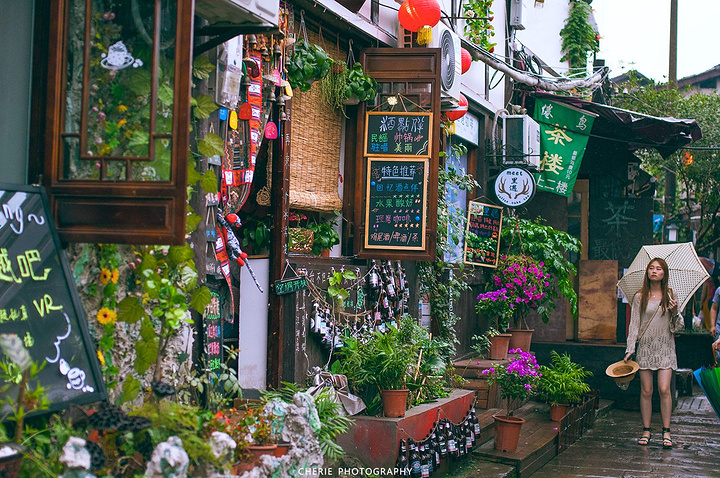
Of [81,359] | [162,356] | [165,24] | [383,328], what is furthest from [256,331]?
[165,24]

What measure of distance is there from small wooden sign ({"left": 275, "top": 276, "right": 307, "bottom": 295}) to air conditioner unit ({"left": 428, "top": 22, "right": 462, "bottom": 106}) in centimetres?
304

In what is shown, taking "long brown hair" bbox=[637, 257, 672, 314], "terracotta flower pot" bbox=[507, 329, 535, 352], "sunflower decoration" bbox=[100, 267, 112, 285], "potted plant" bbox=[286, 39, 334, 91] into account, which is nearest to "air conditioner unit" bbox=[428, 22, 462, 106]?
"potted plant" bbox=[286, 39, 334, 91]

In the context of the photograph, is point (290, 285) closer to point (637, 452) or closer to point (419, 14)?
point (419, 14)

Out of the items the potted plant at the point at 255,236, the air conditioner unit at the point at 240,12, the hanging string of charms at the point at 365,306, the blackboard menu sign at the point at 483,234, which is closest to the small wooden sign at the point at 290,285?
the hanging string of charms at the point at 365,306

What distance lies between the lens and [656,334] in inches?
399

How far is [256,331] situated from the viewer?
7441 millimetres

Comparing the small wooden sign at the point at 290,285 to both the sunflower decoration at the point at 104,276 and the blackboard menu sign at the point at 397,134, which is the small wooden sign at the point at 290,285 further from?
the sunflower decoration at the point at 104,276

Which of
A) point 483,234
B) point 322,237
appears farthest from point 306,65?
point 483,234

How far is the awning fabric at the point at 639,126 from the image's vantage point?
15.2 m

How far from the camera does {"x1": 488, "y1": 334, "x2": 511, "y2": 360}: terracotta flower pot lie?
40.4 feet

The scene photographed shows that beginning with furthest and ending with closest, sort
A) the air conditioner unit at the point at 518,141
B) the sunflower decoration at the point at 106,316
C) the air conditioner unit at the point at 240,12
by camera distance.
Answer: the air conditioner unit at the point at 518,141, the air conditioner unit at the point at 240,12, the sunflower decoration at the point at 106,316

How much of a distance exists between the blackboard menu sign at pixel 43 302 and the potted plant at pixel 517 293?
9.29m

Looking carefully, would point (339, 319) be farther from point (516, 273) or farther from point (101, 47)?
point (516, 273)

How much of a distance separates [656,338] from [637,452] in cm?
143
